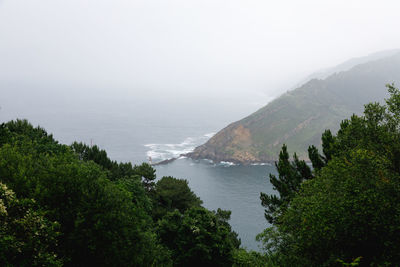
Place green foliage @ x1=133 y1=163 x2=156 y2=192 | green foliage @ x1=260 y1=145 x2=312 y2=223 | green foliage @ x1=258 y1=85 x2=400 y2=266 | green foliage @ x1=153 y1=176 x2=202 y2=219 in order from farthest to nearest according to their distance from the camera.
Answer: green foliage @ x1=133 y1=163 x2=156 y2=192
green foliage @ x1=153 y1=176 x2=202 y2=219
green foliage @ x1=260 y1=145 x2=312 y2=223
green foliage @ x1=258 y1=85 x2=400 y2=266

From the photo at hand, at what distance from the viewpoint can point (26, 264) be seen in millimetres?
13867

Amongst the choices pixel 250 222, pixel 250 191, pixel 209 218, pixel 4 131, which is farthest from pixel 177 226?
pixel 250 191

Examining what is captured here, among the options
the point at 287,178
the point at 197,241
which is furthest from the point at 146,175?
the point at 287,178

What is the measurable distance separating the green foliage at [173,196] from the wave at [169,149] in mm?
99697

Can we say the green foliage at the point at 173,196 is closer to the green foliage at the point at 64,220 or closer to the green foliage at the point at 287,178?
the green foliage at the point at 287,178

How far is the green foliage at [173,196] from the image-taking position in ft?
169

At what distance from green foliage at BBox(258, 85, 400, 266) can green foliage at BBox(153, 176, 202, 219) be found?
3227cm

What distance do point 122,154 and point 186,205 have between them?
10600 centimetres

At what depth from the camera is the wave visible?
527 feet

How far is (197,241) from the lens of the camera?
29.6 metres

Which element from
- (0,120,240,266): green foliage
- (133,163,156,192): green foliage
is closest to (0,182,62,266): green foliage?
(0,120,240,266): green foliage

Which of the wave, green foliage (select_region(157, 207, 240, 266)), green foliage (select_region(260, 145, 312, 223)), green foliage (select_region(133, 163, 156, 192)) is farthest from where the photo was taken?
the wave

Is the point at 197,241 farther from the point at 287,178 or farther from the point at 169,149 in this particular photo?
the point at 169,149

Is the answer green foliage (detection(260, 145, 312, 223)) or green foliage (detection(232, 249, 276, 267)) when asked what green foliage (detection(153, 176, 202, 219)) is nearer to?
green foliage (detection(260, 145, 312, 223))
